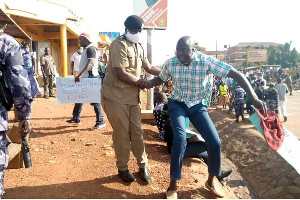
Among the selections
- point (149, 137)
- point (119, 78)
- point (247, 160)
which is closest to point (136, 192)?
point (119, 78)

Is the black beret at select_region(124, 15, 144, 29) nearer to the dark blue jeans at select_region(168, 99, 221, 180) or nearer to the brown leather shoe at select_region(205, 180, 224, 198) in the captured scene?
the dark blue jeans at select_region(168, 99, 221, 180)

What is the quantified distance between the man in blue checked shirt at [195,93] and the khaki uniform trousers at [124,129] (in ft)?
1.09

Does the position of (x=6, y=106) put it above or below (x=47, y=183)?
above

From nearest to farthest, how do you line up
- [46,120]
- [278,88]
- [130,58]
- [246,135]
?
1. [130,58]
2. [46,120]
3. [246,135]
4. [278,88]

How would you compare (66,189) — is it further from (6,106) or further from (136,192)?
(6,106)

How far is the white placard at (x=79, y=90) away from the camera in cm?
558

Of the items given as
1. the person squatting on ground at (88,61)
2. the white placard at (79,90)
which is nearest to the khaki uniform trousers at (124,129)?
the person squatting on ground at (88,61)

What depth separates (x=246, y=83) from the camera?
295cm

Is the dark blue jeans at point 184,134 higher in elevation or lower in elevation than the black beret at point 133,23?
lower

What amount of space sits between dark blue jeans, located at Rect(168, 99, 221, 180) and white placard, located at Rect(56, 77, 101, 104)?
275 cm

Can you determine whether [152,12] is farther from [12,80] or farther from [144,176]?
[12,80]

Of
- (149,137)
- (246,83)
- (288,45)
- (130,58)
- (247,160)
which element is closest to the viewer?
(246,83)

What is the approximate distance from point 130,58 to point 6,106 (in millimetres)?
1348

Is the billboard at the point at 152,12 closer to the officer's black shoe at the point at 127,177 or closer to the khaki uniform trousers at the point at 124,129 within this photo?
the khaki uniform trousers at the point at 124,129
